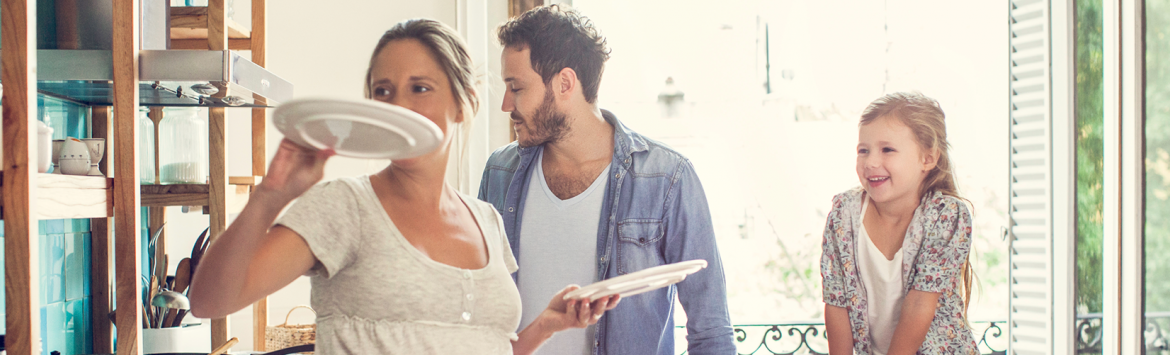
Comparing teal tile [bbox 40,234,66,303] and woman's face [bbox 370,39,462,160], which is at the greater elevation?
woman's face [bbox 370,39,462,160]

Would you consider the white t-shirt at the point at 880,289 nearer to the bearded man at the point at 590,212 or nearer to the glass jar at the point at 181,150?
the bearded man at the point at 590,212

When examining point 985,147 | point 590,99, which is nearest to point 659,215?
point 590,99

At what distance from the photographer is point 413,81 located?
0.81 meters

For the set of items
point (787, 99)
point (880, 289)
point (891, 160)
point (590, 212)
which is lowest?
point (880, 289)

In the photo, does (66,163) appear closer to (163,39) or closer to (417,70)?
(163,39)

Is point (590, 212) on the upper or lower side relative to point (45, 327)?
upper

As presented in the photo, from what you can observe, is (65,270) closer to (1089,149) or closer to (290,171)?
(290,171)

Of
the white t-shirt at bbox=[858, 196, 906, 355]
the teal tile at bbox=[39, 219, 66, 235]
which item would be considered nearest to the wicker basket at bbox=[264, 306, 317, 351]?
the teal tile at bbox=[39, 219, 66, 235]

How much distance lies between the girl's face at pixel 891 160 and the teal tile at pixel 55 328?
208 cm

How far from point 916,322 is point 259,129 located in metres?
1.93

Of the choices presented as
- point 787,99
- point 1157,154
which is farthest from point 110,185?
point 1157,154

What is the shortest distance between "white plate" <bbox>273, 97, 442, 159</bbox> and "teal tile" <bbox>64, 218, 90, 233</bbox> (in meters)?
1.47

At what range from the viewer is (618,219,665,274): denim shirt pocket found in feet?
5.02

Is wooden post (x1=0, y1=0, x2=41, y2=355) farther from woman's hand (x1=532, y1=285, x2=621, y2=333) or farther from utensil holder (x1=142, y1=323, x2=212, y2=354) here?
woman's hand (x1=532, y1=285, x2=621, y2=333)
